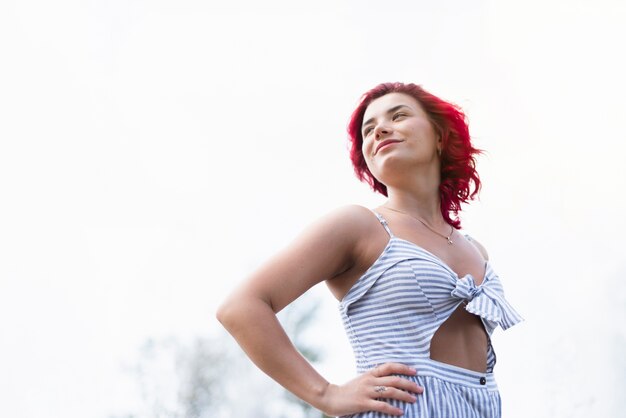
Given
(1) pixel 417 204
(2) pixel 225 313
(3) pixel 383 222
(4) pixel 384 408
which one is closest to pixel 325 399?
(4) pixel 384 408

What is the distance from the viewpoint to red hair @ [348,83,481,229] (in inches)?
51.1

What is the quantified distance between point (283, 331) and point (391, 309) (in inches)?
6.8

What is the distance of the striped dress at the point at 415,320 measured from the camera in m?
0.95

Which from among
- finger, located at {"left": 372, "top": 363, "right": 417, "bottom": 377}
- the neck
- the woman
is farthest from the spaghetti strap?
finger, located at {"left": 372, "top": 363, "right": 417, "bottom": 377}

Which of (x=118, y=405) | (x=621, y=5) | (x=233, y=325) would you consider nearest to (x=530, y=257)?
(x=621, y=5)

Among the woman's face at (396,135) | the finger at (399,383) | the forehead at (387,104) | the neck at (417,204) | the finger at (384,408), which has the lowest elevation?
the finger at (384,408)

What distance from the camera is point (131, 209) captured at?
12.7 feet

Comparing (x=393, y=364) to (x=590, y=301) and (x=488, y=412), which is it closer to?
(x=488, y=412)

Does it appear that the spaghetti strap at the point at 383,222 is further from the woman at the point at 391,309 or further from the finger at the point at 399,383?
the finger at the point at 399,383

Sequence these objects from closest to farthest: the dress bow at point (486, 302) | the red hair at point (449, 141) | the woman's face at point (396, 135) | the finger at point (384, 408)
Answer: the finger at point (384, 408), the dress bow at point (486, 302), the woman's face at point (396, 135), the red hair at point (449, 141)

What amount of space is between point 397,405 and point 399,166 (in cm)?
46

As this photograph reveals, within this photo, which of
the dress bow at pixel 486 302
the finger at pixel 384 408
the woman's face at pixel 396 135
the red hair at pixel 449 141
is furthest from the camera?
the red hair at pixel 449 141

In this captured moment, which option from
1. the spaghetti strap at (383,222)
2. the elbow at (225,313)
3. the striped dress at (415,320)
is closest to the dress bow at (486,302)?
the striped dress at (415,320)

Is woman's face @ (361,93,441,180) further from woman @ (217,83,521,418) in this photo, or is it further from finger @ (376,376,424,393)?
finger @ (376,376,424,393)
